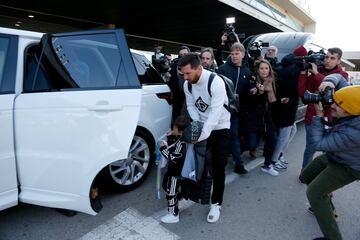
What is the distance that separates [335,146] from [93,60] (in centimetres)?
207

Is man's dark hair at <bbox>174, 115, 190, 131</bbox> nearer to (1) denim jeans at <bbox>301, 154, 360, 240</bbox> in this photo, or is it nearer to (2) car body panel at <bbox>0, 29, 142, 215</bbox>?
(2) car body panel at <bbox>0, 29, 142, 215</bbox>

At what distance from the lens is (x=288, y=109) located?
3893 mm

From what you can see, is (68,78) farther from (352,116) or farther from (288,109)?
(288,109)

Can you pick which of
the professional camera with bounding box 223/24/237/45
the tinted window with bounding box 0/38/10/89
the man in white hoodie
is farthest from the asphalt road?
the professional camera with bounding box 223/24/237/45

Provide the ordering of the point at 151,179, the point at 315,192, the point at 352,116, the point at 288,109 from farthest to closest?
the point at 288,109
the point at 151,179
the point at 315,192
the point at 352,116

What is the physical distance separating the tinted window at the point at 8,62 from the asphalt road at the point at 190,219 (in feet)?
3.99

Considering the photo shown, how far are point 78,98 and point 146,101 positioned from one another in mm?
988

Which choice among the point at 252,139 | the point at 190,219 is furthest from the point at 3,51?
the point at 252,139

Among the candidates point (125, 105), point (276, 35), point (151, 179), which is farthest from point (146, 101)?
point (276, 35)

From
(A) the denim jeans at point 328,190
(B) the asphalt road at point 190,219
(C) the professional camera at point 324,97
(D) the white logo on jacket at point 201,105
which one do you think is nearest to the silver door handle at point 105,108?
(D) the white logo on jacket at point 201,105

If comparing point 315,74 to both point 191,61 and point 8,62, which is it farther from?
point 8,62

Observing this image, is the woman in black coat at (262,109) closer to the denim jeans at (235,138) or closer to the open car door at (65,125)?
the denim jeans at (235,138)

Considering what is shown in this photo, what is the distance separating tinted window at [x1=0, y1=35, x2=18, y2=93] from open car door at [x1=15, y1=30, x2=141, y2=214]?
0.32 feet

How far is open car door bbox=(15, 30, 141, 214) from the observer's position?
7.35ft
